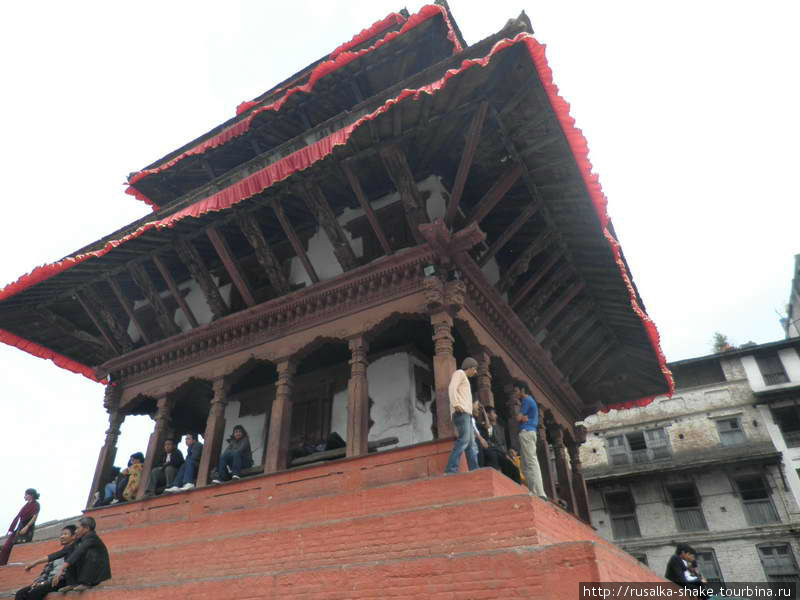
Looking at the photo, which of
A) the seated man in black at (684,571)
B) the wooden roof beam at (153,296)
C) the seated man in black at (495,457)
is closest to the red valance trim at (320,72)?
the wooden roof beam at (153,296)

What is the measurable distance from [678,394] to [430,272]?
76.8 ft

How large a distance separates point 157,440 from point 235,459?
2.02m

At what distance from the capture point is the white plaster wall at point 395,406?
350 inches

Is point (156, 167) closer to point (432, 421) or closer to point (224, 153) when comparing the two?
point (224, 153)

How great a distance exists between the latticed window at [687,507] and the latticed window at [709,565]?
3.02 feet

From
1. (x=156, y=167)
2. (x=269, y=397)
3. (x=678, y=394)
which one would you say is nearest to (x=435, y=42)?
(x=156, y=167)

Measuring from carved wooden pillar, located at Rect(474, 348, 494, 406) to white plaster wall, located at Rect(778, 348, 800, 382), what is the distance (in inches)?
914

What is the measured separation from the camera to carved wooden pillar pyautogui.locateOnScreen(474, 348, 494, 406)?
7826 mm

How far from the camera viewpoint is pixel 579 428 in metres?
13.1

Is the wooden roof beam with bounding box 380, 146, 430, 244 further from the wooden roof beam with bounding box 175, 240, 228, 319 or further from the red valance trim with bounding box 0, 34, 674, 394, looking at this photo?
the wooden roof beam with bounding box 175, 240, 228, 319

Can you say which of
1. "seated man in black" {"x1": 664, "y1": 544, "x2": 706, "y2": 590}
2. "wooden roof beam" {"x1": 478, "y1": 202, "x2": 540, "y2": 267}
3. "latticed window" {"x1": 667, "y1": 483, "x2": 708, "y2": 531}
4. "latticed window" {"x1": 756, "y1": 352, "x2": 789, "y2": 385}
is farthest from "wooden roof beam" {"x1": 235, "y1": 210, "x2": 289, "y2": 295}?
"latticed window" {"x1": 756, "y1": 352, "x2": 789, "y2": 385}

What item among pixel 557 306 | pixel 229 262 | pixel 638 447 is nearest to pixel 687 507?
pixel 638 447

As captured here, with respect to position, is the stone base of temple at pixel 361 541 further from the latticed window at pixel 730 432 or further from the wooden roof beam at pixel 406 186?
the latticed window at pixel 730 432

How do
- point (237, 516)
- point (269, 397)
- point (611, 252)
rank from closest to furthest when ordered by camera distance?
point (237, 516) → point (611, 252) → point (269, 397)
